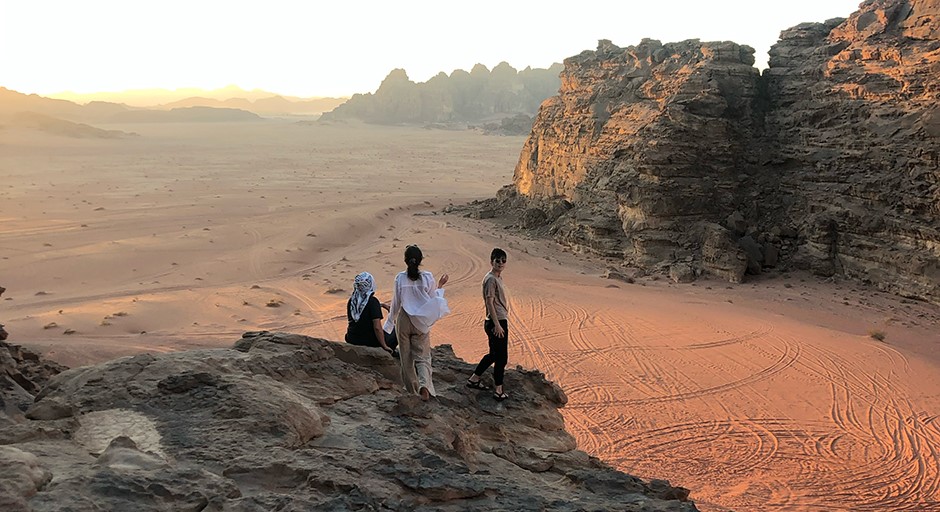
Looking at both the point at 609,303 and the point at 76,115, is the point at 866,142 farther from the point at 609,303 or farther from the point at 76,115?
the point at 76,115

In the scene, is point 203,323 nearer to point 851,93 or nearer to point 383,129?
point 851,93

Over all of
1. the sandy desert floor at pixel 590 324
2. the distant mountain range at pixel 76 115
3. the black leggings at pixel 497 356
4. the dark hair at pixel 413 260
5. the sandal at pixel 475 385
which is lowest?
the sandy desert floor at pixel 590 324

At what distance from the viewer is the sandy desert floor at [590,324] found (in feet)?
25.9

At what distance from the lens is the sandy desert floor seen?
7887mm

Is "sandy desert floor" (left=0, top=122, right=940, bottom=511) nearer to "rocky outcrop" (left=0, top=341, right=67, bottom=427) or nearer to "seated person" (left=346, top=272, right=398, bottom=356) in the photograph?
"seated person" (left=346, top=272, right=398, bottom=356)

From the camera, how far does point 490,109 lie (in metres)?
102

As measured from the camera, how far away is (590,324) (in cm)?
1282

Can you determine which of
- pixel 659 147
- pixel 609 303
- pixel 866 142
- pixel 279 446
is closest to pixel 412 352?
pixel 279 446

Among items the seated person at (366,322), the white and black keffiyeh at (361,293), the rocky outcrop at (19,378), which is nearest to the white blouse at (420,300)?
the white and black keffiyeh at (361,293)

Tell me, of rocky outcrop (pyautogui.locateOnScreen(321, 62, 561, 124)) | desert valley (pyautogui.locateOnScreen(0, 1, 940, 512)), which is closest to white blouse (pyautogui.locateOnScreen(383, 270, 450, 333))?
desert valley (pyautogui.locateOnScreen(0, 1, 940, 512))

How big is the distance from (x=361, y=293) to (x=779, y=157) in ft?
46.6

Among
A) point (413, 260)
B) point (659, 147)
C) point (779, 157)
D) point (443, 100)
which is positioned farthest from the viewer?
point (443, 100)

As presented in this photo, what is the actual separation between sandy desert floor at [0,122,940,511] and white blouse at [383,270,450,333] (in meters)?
3.57

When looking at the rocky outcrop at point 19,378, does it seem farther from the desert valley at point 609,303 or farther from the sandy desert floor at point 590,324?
the sandy desert floor at point 590,324
